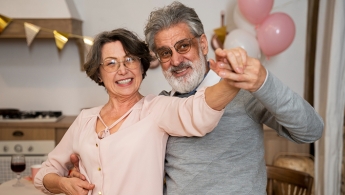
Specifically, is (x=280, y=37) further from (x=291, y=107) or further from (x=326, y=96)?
(x=291, y=107)

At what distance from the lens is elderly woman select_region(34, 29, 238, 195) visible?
1.46 m

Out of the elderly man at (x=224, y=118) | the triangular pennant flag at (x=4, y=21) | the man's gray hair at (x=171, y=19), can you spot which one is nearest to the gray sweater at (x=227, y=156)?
the elderly man at (x=224, y=118)

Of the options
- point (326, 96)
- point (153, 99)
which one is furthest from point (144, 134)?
point (326, 96)

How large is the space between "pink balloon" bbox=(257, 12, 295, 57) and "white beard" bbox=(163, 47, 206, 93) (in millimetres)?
1631

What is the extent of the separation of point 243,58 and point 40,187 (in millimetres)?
1137

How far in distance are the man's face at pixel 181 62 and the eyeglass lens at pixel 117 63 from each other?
0.13 metres

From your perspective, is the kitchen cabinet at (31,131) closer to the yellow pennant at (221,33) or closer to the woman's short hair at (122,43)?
the yellow pennant at (221,33)

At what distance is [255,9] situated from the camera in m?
3.24

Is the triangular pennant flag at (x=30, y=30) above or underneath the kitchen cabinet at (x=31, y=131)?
above

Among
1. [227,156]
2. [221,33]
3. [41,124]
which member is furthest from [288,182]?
[41,124]

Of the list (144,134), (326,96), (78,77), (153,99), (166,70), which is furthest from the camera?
(78,77)

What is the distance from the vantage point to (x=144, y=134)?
5.02 feet

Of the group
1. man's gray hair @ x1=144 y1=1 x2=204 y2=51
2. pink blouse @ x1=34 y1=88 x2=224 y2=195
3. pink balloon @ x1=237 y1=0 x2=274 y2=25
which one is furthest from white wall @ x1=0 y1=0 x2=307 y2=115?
pink blouse @ x1=34 y1=88 x2=224 y2=195

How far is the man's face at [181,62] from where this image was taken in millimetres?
1740
